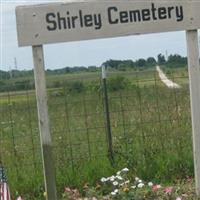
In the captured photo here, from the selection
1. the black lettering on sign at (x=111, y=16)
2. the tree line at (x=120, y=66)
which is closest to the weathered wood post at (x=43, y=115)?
the black lettering on sign at (x=111, y=16)

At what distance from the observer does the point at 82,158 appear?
804cm

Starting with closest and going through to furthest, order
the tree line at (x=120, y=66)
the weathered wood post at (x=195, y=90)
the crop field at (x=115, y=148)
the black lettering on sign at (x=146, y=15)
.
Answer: the black lettering on sign at (x=146, y=15) < the weathered wood post at (x=195, y=90) < the crop field at (x=115, y=148) < the tree line at (x=120, y=66)

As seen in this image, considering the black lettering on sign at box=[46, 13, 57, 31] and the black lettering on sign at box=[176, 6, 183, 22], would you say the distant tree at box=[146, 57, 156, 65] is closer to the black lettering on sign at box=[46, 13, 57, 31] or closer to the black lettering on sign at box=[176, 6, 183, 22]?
the black lettering on sign at box=[176, 6, 183, 22]

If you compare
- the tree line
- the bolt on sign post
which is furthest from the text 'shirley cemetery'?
the tree line

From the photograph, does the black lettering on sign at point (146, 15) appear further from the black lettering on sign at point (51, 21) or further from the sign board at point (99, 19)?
the black lettering on sign at point (51, 21)

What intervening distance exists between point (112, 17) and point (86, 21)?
259mm

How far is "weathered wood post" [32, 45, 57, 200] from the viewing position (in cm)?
554

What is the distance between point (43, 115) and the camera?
18.2ft

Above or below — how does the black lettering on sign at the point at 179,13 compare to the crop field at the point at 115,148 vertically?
above

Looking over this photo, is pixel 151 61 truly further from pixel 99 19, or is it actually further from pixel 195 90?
pixel 99 19

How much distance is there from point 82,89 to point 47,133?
4.52 m

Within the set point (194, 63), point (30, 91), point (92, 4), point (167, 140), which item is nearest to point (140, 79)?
point (167, 140)

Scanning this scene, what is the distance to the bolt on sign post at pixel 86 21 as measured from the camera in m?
5.50

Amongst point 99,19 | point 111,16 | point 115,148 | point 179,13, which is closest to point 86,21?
point 99,19
